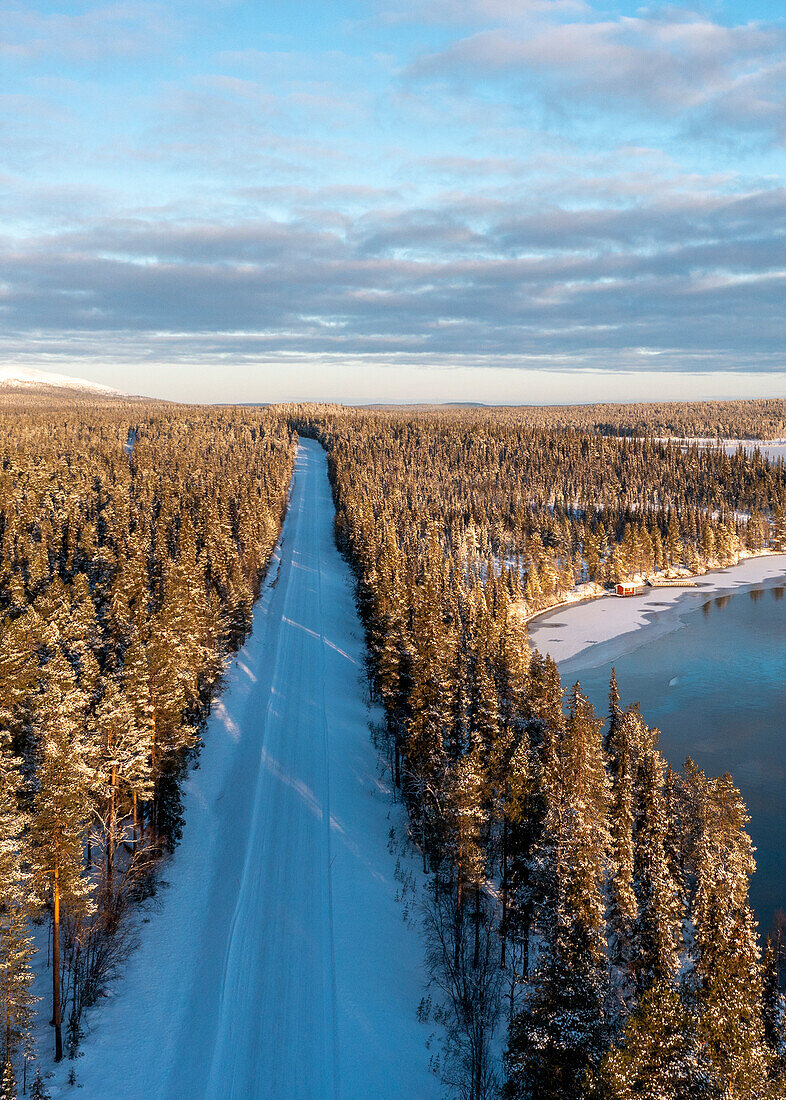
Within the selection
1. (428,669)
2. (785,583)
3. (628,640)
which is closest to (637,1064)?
(428,669)

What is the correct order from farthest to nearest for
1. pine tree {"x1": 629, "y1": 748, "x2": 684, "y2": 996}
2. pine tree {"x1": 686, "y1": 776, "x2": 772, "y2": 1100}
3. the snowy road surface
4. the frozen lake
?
the frozen lake
pine tree {"x1": 629, "y1": 748, "x2": 684, "y2": 996}
the snowy road surface
pine tree {"x1": 686, "y1": 776, "x2": 772, "y2": 1100}

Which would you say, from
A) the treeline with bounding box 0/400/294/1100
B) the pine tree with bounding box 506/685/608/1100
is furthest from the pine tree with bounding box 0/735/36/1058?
the pine tree with bounding box 506/685/608/1100

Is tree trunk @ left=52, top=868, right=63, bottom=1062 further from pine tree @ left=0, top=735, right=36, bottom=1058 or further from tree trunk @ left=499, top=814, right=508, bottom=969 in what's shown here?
tree trunk @ left=499, top=814, right=508, bottom=969

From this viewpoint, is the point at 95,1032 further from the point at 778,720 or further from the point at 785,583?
the point at 785,583

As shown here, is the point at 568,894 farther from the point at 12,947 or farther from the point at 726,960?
the point at 12,947

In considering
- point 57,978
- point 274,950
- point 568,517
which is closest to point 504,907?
point 274,950

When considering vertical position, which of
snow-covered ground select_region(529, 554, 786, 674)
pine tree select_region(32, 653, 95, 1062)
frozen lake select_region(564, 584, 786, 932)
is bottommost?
frozen lake select_region(564, 584, 786, 932)
